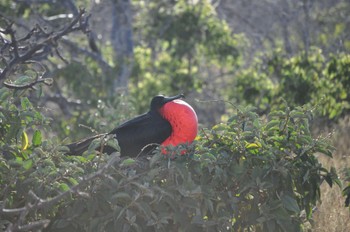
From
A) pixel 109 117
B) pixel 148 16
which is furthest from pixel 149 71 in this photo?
pixel 109 117

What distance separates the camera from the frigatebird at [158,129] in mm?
3832

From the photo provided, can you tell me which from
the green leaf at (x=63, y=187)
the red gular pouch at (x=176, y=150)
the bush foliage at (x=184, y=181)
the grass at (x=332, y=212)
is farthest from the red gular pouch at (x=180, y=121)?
the green leaf at (x=63, y=187)

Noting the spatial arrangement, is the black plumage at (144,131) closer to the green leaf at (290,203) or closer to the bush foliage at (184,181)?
the bush foliage at (184,181)

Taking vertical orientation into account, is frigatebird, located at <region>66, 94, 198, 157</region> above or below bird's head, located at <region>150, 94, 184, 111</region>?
below

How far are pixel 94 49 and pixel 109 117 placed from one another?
7.75 ft

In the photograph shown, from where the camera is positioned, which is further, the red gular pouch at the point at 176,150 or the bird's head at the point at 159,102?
the bird's head at the point at 159,102

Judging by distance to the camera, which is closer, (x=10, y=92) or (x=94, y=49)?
(x=10, y=92)

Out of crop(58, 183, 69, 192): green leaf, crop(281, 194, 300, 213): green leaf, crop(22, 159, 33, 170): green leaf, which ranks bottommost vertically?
crop(281, 194, 300, 213): green leaf

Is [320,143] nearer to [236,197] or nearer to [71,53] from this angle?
[236,197]

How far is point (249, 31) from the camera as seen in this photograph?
1092cm

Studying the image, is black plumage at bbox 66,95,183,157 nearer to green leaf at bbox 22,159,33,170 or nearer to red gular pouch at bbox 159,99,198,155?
red gular pouch at bbox 159,99,198,155

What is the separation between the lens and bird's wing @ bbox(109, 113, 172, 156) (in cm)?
397

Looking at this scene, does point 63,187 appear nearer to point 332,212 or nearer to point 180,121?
point 180,121

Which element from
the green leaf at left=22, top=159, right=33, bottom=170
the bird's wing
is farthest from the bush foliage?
the bird's wing
